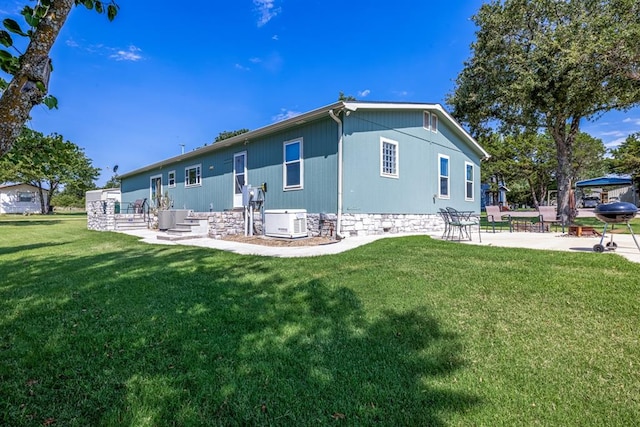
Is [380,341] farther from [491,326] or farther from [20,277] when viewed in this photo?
[20,277]

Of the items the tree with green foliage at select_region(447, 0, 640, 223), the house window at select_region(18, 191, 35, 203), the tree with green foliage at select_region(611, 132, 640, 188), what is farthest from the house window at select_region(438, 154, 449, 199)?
the house window at select_region(18, 191, 35, 203)

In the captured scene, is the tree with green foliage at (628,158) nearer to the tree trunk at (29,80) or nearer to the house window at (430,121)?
the house window at (430,121)

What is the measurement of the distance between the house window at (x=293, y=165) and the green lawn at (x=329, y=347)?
217 inches

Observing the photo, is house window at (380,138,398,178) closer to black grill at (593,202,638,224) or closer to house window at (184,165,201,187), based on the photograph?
black grill at (593,202,638,224)

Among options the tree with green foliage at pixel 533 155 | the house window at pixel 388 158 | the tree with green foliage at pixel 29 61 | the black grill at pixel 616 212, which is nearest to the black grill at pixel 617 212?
the black grill at pixel 616 212

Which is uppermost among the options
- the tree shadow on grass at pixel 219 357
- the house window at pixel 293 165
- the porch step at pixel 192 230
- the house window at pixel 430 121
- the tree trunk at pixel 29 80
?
the house window at pixel 430 121

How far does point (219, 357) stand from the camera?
7.75 feet

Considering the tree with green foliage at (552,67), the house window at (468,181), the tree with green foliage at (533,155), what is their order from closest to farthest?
the tree with green foliage at (552,67), the house window at (468,181), the tree with green foliage at (533,155)

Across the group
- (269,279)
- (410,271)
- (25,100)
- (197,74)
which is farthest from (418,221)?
(197,74)

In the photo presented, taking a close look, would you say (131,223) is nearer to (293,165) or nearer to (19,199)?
(293,165)

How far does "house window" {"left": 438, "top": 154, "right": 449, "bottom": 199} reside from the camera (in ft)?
39.5

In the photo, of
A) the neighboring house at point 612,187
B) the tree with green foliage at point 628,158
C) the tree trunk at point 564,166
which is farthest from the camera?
the tree with green foliage at point 628,158

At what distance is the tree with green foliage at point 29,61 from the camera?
58.9 inches

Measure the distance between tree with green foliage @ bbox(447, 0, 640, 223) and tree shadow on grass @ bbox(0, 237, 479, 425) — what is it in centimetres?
1250
